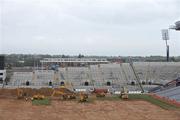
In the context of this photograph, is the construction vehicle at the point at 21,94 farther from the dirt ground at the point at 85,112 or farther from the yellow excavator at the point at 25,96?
the dirt ground at the point at 85,112

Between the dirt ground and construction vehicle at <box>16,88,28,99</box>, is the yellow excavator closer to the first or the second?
construction vehicle at <box>16,88,28,99</box>

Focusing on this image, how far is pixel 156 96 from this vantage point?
5181cm

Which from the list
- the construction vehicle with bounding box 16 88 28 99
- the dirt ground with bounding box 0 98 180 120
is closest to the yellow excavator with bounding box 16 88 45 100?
the construction vehicle with bounding box 16 88 28 99

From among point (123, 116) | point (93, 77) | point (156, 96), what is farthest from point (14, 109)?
point (93, 77)

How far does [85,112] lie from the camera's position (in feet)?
113

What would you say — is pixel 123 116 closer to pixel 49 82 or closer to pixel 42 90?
pixel 42 90

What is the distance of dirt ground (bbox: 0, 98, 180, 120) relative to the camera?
102 ft

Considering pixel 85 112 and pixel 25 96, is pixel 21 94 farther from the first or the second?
pixel 85 112

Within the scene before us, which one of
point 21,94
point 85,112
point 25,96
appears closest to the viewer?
point 85,112

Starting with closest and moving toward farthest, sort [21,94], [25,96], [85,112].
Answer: [85,112]
[21,94]
[25,96]

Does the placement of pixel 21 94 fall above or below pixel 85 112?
above

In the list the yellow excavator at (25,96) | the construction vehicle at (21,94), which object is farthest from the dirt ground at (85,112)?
the construction vehicle at (21,94)

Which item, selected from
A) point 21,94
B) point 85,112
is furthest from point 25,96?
point 85,112

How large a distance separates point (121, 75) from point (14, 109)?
→ 35797mm
